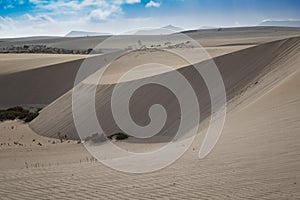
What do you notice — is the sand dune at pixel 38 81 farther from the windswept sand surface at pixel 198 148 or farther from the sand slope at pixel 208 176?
the sand slope at pixel 208 176

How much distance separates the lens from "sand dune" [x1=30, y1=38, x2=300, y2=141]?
14.2 m

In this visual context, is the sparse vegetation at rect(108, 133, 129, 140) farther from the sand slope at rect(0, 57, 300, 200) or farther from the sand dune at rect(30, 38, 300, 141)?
the sand slope at rect(0, 57, 300, 200)

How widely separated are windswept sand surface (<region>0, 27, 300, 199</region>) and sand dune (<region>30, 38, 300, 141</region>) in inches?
1.9

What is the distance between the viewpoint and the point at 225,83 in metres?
15.3

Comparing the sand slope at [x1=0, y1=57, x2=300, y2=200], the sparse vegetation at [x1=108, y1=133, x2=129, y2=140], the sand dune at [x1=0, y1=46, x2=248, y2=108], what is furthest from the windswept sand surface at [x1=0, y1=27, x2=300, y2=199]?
the sand dune at [x1=0, y1=46, x2=248, y2=108]

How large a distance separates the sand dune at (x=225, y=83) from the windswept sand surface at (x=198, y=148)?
47 millimetres

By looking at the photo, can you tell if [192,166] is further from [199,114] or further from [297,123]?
[199,114]

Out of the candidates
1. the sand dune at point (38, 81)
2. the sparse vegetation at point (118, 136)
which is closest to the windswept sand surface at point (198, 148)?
the sparse vegetation at point (118, 136)

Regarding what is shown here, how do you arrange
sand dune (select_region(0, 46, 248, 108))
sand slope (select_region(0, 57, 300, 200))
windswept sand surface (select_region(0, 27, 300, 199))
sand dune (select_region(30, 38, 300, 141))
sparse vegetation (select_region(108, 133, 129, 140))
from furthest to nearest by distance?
1. sand dune (select_region(0, 46, 248, 108))
2. sand dune (select_region(30, 38, 300, 141))
3. sparse vegetation (select_region(108, 133, 129, 140))
4. windswept sand surface (select_region(0, 27, 300, 199))
5. sand slope (select_region(0, 57, 300, 200))

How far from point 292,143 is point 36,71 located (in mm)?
30748

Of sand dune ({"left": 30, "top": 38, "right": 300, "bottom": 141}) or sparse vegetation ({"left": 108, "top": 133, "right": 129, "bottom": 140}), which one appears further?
sand dune ({"left": 30, "top": 38, "right": 300, "bottom": 141})

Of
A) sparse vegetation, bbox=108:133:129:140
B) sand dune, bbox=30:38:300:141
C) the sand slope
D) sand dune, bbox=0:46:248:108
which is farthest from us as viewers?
sand dune, bbox=0:46:248:108

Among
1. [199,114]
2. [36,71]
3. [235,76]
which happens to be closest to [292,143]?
[199,114]

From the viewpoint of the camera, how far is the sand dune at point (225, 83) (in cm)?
1417
